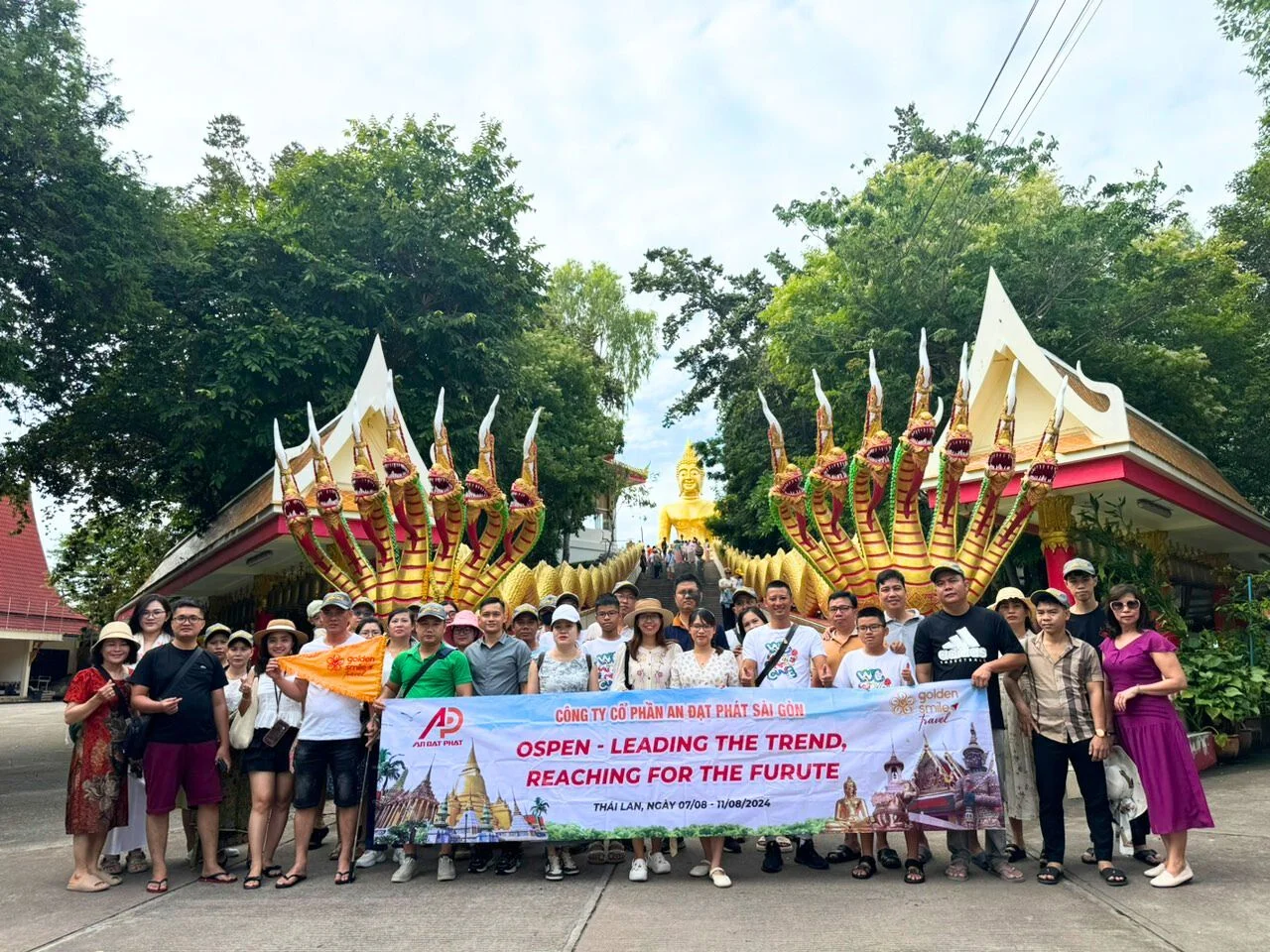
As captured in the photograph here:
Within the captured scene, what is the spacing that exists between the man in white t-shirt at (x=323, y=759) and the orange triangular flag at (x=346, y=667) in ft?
0.19

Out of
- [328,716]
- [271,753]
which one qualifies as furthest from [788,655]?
[271,753]

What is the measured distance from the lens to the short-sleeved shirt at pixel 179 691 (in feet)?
17.7

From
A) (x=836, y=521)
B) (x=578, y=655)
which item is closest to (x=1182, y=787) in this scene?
(x=578, y=655)

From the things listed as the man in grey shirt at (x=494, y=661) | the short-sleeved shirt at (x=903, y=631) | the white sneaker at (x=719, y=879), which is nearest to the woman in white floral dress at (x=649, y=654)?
the white sneaker at (x=719, y=879)

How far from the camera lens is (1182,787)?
16.0 ft

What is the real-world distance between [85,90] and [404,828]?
38.6 ft

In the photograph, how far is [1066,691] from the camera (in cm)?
513

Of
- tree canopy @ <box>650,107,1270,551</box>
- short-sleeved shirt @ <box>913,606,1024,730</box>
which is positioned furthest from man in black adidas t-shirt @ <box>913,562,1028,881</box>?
tree canopy @ <box>650,107,1270,551</box>

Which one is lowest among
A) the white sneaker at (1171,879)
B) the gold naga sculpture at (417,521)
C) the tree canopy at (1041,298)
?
the white sneaker at (1171,879)

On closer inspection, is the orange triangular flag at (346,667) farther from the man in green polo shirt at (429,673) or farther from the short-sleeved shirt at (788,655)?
the short-sleeved shirt at (788,655)

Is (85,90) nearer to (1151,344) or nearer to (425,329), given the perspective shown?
(425,329)

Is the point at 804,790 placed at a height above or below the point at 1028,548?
below

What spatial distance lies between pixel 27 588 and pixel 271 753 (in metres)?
31.0

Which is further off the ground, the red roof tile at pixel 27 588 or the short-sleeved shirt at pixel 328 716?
the red roof tile at pixel 27 588
